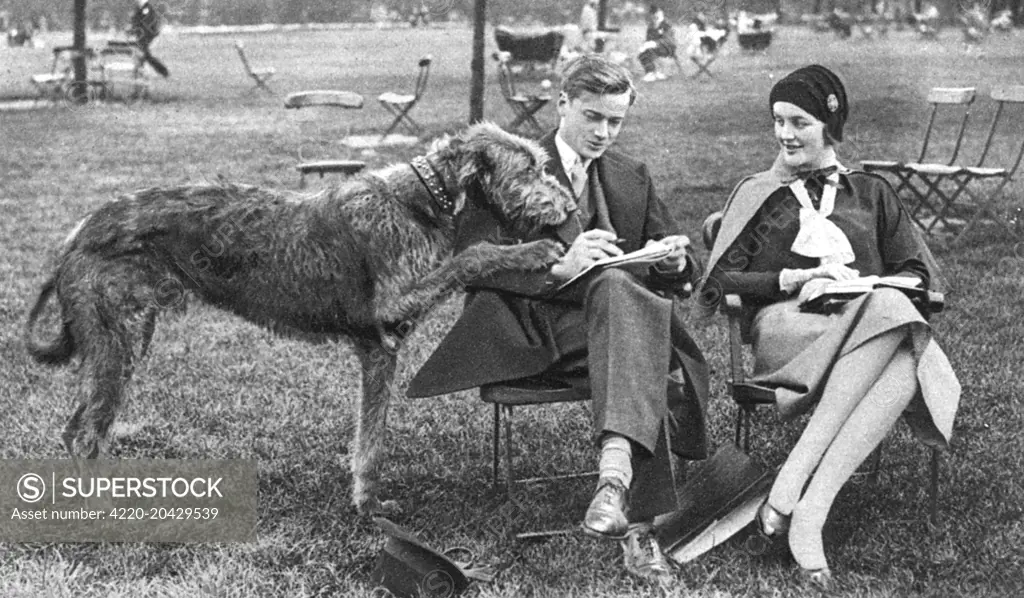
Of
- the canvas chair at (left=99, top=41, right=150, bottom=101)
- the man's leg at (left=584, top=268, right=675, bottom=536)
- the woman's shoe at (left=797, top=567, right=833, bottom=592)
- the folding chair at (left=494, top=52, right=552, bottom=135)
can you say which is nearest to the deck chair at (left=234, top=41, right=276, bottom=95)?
the canvas chair at (left=99, top=41, right=150, bottom=101)

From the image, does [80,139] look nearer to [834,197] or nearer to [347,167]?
[347,167]

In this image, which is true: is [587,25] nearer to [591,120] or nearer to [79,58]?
[79,58]

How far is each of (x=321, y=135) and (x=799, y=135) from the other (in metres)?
10.6

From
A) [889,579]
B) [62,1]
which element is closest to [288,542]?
[889,579]

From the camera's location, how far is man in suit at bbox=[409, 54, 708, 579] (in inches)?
Answer: 135

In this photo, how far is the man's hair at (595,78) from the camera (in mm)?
3848

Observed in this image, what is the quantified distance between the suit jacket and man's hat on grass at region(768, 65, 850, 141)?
76 centimetres

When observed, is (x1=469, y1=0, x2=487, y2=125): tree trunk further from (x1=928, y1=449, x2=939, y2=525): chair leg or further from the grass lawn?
(x1=928, y1=449, x2=939, y2=525): chair leg

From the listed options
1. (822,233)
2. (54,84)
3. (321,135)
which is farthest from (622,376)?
(54,84)

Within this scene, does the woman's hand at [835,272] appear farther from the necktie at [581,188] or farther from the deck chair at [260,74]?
the deck chair at [260,74]

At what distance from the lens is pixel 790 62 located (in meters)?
18.6

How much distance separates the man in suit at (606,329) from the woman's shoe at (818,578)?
0.49m

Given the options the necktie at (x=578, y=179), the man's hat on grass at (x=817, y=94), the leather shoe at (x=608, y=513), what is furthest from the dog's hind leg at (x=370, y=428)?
the man's hat on grass at (x=817, y=94)

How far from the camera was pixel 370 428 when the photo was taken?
13.2 feet
